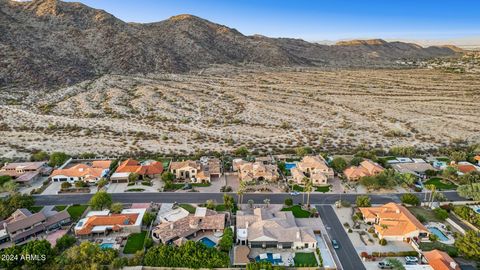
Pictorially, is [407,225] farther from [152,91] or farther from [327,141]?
[152,91]

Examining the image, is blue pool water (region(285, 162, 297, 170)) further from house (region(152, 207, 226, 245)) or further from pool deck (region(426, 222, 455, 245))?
pool deck (region(426, 222, 455, 245))

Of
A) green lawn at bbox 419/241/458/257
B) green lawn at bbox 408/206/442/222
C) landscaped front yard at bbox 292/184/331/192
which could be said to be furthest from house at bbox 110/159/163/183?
green lawn at bbox 419/241/458/257

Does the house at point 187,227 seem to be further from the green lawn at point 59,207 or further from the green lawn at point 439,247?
the green lawn at point 439,247

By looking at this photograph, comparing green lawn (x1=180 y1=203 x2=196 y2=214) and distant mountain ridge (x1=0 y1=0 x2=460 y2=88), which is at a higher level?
distant mountain ridge (x1=0 y1=0 x2=460 y2=88)

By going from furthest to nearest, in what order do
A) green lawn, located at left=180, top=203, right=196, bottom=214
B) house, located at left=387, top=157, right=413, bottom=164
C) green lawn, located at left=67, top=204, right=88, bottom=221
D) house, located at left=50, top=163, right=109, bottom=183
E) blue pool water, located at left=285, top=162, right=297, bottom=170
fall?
house, located at left=387, top=157, right=413, bottom=164 → blue pool water, located at left=285, top=162, right=297, bottom=170 → house, located at left=50, top=163, right=109, bottom=183 → green lawn, located at left=180, top=203, right=196, bottom=214 → green lawn, located at left=67, top=204, right=88, bottom=221

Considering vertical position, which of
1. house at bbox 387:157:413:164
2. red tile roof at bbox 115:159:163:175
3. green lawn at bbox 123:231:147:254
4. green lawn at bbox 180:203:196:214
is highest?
red tile roof at bbox 115:159:163:175

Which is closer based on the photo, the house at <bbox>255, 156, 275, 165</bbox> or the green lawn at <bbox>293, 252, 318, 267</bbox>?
the green lawn at <bbox>293, 252, 318, 267</bbox>

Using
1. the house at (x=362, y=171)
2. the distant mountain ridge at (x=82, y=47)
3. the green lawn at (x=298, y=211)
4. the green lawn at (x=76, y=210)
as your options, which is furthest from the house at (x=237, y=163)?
the distant mountain ridge at (x=82, y=47)
